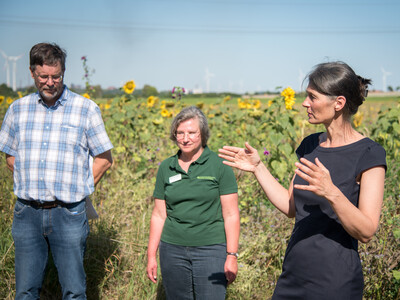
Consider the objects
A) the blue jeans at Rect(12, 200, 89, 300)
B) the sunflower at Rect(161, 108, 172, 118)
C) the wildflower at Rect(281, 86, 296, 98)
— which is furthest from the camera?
the sunflower at Rect(161, 108, 172, 118)

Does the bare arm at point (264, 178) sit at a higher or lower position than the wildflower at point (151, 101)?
lower

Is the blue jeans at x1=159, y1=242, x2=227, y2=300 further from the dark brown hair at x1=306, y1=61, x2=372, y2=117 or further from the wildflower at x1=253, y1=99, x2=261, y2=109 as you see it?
the wildflower at x1=253, y1=99, x2=261, y2=109

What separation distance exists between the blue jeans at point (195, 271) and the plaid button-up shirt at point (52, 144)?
70 centimetres

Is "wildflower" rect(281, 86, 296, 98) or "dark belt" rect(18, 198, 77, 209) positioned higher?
"wildflower" rect(281, 86, 296, 98)

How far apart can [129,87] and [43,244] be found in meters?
4.79

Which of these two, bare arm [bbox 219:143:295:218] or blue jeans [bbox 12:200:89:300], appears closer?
bare arm [bbox 219:143:295:218]

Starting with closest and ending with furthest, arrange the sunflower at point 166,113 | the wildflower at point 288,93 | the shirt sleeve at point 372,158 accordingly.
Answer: the shirt sleeve at point 372,158 < the wildflower at point 288,93 < the sunflower at point 166,113

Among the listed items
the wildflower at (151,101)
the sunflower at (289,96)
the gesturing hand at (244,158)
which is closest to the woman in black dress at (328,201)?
the gesturing hand at (244,158)

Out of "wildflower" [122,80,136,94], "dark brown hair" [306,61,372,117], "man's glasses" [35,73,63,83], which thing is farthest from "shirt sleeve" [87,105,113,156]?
"wildflower" [122,80,136,94]

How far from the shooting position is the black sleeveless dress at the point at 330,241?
1.79m

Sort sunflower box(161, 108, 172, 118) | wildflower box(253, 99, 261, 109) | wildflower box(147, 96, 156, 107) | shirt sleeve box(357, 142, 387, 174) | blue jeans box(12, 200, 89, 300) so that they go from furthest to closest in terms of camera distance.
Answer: wildflower box(147, 96, 156, 107) → wildflower box(253, 99, 261, 109) → sunflower box(161, 108, 172, 118) → blue jeans box(12, 200, 89, 300) → shirt sleeve box(357, 142, 387, 174)

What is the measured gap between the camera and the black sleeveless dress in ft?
5.88

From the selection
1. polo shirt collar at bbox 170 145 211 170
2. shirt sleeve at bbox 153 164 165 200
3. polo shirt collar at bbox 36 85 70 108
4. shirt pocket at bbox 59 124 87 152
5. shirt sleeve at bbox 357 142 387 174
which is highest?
polo shirt collar at bbox 36 85 70 108

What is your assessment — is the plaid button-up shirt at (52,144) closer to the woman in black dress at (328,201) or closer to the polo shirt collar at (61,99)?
the polo shirt collar at (61,99)
